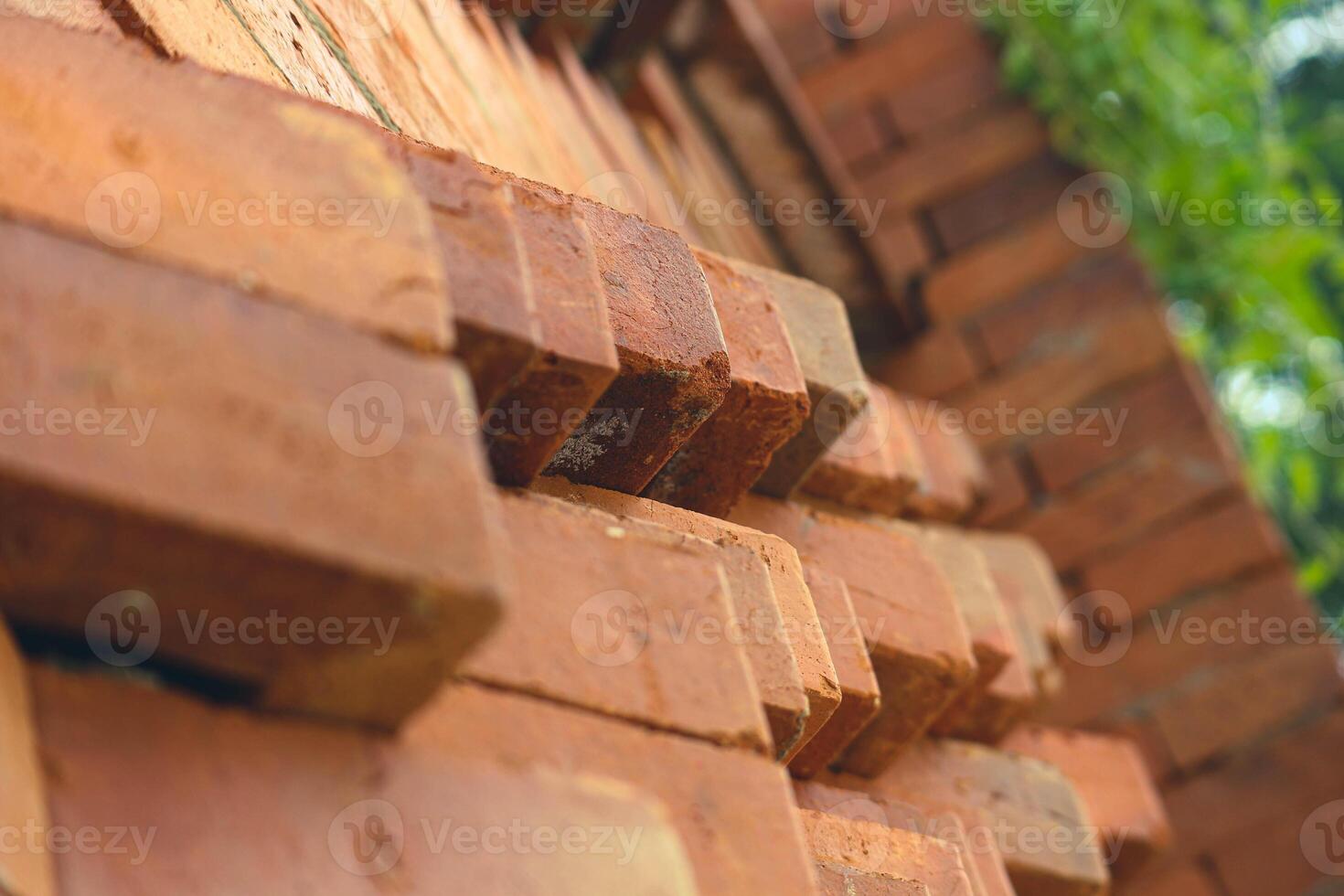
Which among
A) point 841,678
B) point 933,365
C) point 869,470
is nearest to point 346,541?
point 841,678

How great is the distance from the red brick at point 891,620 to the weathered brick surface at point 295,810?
958 mm

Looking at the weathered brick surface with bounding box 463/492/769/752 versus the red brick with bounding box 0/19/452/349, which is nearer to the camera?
the red brick with bounding box 0/19/452/349

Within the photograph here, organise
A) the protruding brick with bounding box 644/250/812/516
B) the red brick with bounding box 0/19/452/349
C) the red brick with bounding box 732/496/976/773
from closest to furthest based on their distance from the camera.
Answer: the red brick with bounding box 0/19/452/349 → the protruding brick with bounding box 644/250/812/516 → the red brick with bounding box 732/496/976/773

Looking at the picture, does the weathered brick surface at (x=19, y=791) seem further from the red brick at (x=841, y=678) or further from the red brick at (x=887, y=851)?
the red brick at (x=841, y=678)

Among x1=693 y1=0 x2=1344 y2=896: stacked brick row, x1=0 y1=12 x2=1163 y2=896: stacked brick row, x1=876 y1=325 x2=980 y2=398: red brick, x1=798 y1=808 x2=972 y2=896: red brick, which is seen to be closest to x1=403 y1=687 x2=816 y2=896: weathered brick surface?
x1=0 y1=12 x2=1163 y2=896: stacked brick row

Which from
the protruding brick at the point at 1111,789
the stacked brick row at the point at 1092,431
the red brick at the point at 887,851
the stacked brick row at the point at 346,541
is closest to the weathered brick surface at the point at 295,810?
the stacked brick row at the point at 346,541

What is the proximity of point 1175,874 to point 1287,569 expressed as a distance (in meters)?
0.79

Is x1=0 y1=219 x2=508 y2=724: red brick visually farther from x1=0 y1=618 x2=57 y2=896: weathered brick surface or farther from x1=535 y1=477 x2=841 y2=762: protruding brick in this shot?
x1=535 y1=477 x2=841 y2=762: protruding brick

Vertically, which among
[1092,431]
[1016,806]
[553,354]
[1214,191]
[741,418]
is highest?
[553,354]

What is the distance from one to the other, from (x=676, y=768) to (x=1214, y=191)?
3.92m

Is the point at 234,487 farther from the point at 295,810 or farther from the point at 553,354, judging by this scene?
the point at 553,354

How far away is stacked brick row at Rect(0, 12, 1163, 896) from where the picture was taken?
116 cm

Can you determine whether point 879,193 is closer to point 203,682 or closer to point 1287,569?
point 1287,569

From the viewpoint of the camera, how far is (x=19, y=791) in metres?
1.14
